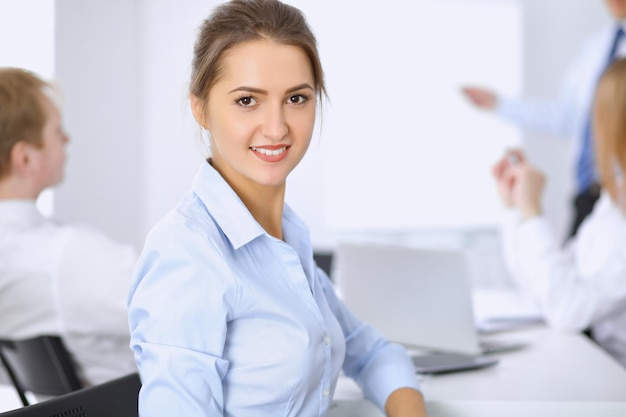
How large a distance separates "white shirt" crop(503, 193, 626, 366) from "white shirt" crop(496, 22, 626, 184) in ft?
4.66

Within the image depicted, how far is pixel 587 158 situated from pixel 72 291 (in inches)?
96.1

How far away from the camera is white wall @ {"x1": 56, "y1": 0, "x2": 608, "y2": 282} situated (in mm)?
4191

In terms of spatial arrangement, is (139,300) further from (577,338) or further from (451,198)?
(451,198)

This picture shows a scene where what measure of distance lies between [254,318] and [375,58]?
3.73 m

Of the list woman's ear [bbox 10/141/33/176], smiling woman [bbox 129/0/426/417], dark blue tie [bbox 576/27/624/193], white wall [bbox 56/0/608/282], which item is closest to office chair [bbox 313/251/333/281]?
woman's ear [bbox 10/141/33/176]

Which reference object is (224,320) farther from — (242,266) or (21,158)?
(21,158)

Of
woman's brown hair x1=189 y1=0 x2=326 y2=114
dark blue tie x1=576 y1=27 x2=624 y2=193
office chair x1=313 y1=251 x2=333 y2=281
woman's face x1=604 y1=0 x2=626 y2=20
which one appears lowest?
office chair x1=313 y1=251 x2=333 y2=281

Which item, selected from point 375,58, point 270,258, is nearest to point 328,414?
point 270,258

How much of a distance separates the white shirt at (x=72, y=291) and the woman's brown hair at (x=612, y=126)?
4.35ft

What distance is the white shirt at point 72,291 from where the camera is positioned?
1786mm

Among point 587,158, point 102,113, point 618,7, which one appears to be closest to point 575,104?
point 587,158

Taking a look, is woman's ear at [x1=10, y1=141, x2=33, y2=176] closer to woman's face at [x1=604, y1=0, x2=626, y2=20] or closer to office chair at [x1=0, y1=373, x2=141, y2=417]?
office chair at [x1=0, y1=373, x2=141, y2=417]

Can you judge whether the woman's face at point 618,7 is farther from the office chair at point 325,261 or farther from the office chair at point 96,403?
the office chair at point 96,403

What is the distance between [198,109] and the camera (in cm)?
120
